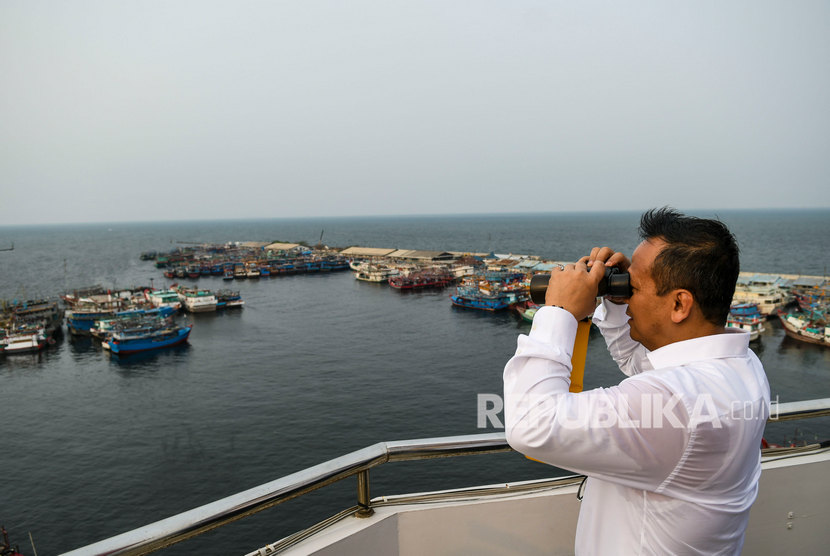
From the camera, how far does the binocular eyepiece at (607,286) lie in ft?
2.52

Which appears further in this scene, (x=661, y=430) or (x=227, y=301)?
(x=227, y=301)

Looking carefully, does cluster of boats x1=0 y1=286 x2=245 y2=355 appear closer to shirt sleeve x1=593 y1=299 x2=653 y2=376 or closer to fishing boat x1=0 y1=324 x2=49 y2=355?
fishing boat x1=0 y1=324 x2=49 y2=355

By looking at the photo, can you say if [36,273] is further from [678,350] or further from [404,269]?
[678,350]

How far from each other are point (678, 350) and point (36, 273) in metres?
63.3

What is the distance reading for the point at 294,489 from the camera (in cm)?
108

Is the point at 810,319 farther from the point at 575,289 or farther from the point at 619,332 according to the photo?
the point at 575,289

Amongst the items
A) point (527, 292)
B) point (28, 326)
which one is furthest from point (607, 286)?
point (28, 326)

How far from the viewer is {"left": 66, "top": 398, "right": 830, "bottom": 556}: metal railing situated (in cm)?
89

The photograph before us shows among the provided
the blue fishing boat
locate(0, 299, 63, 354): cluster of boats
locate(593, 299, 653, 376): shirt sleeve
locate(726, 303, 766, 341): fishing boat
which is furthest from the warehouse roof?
locate(593, 299, 653, 376): shirt sleeve

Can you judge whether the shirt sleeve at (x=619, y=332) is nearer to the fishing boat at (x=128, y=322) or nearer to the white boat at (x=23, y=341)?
the fishing boat at (x=128, y=322)

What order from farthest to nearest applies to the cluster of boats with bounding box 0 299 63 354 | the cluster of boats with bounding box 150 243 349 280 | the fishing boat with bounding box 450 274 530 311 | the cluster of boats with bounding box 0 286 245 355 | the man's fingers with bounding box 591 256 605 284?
1. the cluster of boats with bounding box 150 243 349 280
2. the fishing boat with bounding box 450 274 530 311
3. the cluster of boats with bounding box 0 299 63 354
4. the cluster of boats with bounding box 0 286 245 355
5. the man's fingers with bounding box 591 256 605 284

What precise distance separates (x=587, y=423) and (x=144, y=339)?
23.1m

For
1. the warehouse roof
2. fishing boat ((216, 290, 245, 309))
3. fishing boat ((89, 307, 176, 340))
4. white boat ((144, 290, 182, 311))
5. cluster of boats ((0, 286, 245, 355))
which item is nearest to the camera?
cluster of boats ((0, 286, 245, 355))

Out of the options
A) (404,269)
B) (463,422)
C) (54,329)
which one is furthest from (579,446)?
(404,269)
